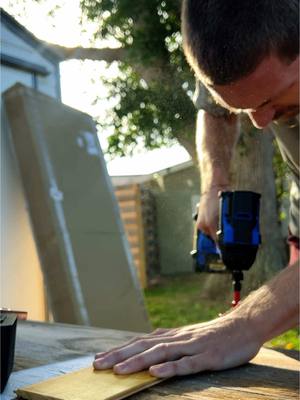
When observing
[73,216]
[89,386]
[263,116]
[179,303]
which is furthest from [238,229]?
[179,303]

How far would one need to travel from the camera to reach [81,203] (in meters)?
2.21

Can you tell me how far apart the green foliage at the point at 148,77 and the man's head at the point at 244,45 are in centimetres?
25

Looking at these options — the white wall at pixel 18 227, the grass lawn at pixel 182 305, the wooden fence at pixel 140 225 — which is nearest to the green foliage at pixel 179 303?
the grass lawn at pixel 182 305

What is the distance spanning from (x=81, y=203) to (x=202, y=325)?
4.91 ft

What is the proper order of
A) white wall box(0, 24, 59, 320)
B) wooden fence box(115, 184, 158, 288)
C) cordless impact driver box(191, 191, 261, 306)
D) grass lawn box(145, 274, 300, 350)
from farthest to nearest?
wooden fence box(115, 184, 158, 288) → grass lawn box(145, 274, 300, 350) → white wall box(0, 24, 59, 320) → cordless impact driver box(191, 191, 261, 306)

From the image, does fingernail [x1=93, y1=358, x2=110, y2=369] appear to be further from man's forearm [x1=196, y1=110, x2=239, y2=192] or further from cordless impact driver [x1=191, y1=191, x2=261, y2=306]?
man's forearm [x1=196, y1=110, x2=239, y2=192]

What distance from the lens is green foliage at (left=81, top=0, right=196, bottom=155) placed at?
42.1 inches

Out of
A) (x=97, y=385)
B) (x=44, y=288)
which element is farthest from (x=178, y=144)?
(x=44, y=288)

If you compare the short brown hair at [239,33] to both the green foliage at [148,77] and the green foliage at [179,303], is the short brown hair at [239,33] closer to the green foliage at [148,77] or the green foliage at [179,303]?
the green foliage at [148,77]

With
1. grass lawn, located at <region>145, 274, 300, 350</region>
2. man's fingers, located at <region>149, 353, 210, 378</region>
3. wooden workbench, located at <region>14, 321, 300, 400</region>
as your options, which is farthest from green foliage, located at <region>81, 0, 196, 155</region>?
grass lawn, located at <region>145, 274, 300, 350</region>

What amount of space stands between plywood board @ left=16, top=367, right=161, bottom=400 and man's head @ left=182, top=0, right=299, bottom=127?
1.44 feet

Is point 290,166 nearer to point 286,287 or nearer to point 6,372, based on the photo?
point 286,287

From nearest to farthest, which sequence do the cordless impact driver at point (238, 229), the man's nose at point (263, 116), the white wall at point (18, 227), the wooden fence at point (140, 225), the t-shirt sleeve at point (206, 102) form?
1. the man's nose at point (263, 116)
2. the cordless impact driver at point (238, 229)
3. the t-shirt sleeve at point (206, 102)
4. the white wall at point (18, 227)
5. the wooden fence at point (140, 225)

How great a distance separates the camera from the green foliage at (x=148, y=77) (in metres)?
1.07
